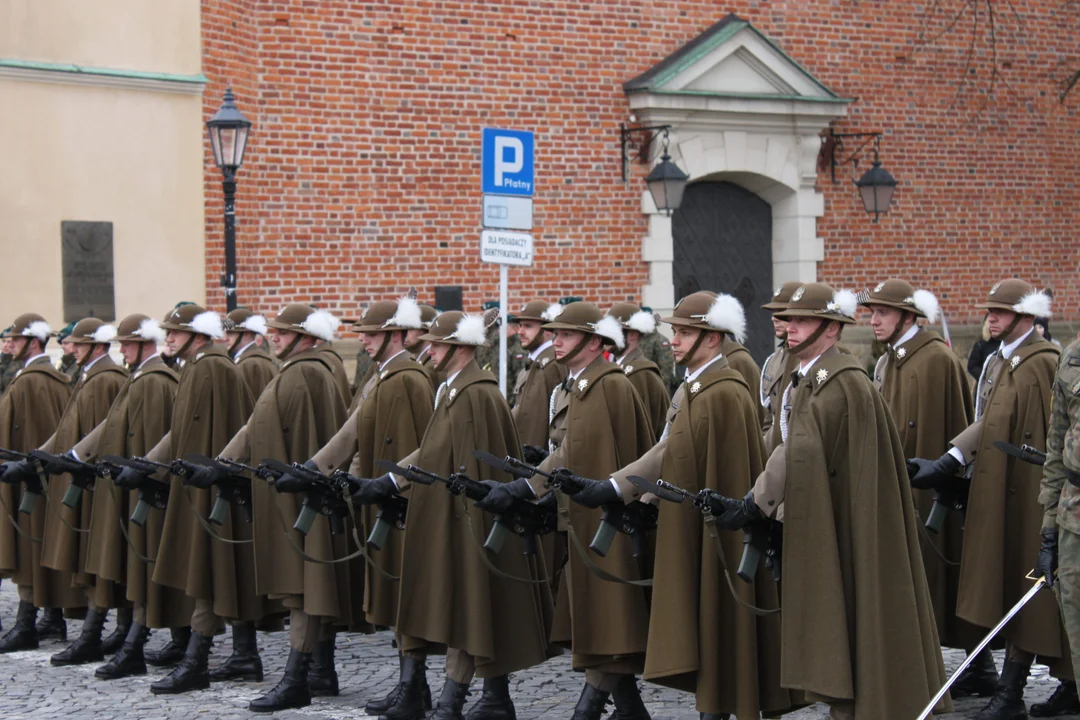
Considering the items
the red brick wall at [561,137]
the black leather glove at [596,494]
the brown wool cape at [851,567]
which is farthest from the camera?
the red brick wall at [561,137]

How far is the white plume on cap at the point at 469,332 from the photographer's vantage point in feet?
25.5

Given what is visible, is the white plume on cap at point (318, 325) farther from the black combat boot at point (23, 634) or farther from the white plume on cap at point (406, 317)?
the black combat boot at point (23, 634)

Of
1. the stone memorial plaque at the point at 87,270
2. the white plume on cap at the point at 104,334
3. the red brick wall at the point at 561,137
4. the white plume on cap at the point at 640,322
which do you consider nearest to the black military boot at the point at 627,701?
the white plume on cap at the point at 640,322

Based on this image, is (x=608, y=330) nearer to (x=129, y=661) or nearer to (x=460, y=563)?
(x=460, y=563)

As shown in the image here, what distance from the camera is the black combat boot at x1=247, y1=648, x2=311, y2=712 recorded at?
8.16 meters

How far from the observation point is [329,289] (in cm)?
1577

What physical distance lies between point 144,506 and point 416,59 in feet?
26.7

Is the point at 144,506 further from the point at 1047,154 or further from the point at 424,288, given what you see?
the point at 1047,154

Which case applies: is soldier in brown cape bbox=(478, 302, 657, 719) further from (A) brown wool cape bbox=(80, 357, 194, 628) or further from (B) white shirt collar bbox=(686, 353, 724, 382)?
(A) brown wool cape bbox=(80, 357, 194, 628)

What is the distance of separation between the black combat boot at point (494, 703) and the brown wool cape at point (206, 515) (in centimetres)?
188

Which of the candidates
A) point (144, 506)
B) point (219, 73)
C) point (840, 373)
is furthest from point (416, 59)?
point (840, 373)

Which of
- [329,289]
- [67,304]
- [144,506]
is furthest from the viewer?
[329,289]

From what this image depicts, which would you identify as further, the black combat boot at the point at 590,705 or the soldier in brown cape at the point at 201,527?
the soldier in brown cape at the point at 201,527

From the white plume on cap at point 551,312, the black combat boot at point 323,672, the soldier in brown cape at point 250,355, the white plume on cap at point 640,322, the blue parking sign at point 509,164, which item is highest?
the blue parking sign at point 509,164
